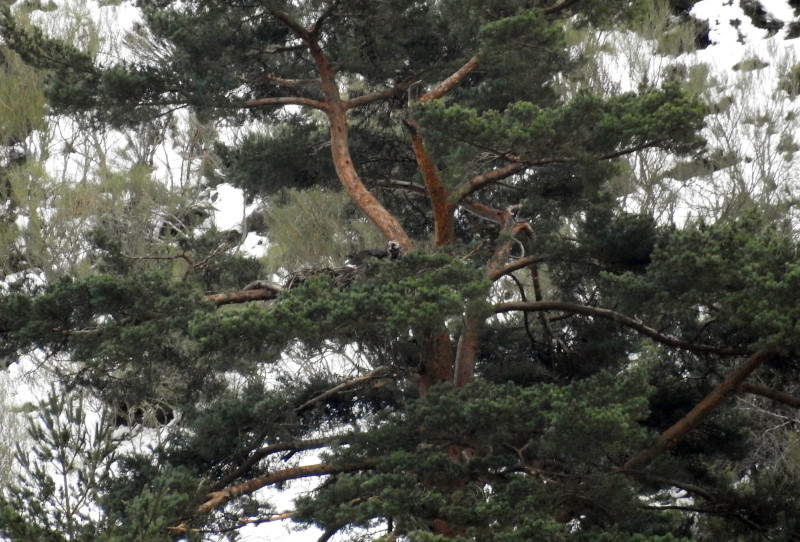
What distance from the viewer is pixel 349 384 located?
28.2ft

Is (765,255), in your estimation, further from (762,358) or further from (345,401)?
(345,401)

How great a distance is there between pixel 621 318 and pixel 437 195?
1773 millimetres

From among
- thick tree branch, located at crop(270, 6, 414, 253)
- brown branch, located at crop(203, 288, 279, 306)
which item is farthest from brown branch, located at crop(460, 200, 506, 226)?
brown branch, located at crop(203, 288, 279, 306)

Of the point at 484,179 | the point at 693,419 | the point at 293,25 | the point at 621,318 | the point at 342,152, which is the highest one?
the point at 293,25

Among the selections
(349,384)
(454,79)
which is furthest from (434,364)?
(454,79)

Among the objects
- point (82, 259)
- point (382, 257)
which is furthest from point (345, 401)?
point (82, 259)

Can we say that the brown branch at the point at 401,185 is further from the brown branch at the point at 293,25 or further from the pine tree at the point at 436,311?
the brown branch at the point at 293,25

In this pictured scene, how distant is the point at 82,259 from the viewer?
13.1 meters

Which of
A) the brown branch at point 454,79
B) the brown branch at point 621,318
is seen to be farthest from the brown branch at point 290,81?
the brown branch at point 621,318

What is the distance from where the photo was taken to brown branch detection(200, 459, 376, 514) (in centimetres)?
741

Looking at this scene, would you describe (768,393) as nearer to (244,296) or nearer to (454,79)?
(454,79)

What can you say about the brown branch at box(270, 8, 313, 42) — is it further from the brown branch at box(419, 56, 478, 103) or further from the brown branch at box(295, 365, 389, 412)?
the brown branch at box(295, 365, 389, 412)

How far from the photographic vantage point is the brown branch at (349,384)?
8375mm

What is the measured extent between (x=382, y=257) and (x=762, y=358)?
276 cm
